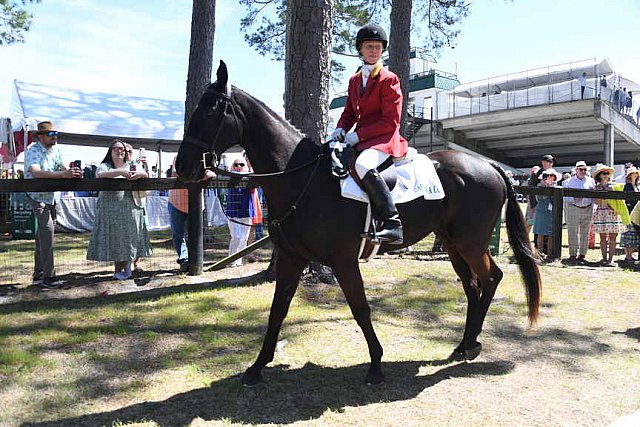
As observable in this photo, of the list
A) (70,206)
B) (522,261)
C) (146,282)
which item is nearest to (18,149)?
(70,206)

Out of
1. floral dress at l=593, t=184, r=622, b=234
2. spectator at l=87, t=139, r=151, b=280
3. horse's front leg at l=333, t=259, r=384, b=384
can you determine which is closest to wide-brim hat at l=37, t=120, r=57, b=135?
spectator at l=87, t=139, r=151, b=280

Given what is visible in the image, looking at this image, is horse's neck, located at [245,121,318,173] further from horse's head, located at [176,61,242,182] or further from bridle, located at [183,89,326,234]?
horse's head, located at [176,61,242,182]

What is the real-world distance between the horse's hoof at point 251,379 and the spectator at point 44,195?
3.52 m

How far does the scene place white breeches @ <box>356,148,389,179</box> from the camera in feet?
12.3

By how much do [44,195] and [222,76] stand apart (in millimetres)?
3622

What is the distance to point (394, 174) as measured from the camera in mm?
4047

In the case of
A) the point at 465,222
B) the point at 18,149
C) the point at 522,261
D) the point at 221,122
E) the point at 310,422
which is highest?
the point at 18,149

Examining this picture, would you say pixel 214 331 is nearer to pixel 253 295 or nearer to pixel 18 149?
pixel 253 295

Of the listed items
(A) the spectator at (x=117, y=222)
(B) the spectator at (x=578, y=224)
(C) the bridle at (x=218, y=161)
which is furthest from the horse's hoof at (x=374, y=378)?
(B) the spectator at (x=578, y=224)

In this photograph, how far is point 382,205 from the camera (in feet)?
12.2

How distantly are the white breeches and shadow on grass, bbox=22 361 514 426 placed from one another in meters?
1.60

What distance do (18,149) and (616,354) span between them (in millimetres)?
16808

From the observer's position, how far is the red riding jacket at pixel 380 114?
3957 millimetres

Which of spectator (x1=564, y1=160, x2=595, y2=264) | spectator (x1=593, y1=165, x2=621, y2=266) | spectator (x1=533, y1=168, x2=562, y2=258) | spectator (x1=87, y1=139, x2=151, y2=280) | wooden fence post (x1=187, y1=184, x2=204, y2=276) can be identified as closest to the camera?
spectator (x1=87, y1=139, x2=151, y2=280)
